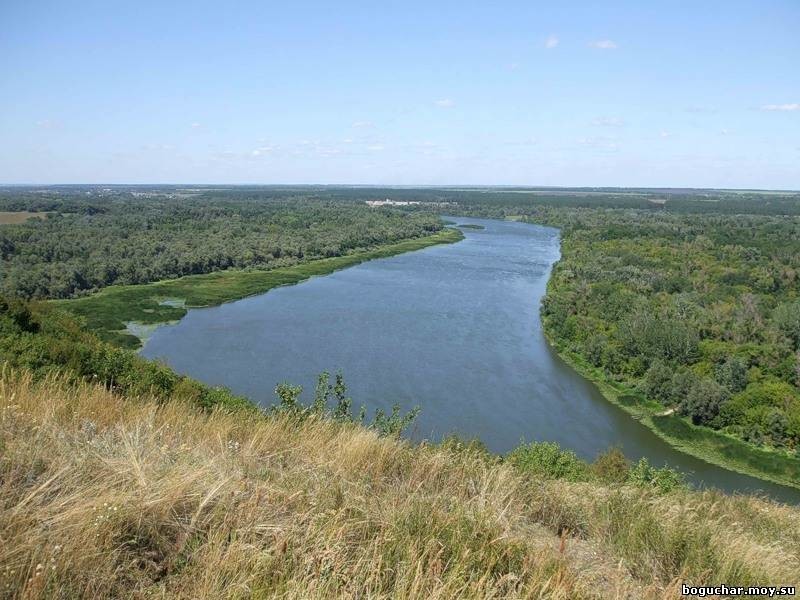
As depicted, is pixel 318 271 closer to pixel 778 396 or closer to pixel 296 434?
pixel 778 396

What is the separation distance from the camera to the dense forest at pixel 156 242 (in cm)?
4188

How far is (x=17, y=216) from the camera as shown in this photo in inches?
3061

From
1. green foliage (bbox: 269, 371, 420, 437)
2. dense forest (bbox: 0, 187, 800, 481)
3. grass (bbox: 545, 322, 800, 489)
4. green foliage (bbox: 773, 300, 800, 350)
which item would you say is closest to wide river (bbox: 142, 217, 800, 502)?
grass (bbox: 545, 322, 800, 489)

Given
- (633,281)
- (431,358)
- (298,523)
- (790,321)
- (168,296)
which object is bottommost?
(431,358)

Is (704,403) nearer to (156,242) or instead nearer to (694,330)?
(694,330)

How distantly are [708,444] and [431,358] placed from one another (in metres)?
11.7

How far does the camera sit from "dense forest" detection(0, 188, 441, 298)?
41875mm

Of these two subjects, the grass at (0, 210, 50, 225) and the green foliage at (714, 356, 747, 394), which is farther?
the grass at (0, 210, 50, 225)

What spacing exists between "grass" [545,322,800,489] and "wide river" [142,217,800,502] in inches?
18.2

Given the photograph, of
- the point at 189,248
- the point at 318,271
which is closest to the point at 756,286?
the point at 318,271

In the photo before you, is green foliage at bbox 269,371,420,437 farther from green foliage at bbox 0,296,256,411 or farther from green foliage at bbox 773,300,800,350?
green foliage at bbox 773,300,800,350

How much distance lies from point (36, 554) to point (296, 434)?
2177mm

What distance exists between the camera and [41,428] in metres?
2.93

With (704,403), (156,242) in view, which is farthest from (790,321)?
(156,242)
